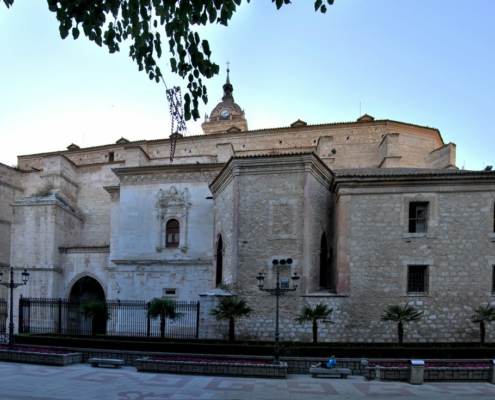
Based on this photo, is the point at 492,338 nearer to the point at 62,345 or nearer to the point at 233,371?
the point at 233,371

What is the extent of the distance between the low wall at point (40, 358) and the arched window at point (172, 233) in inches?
403

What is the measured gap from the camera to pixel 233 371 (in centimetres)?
1248

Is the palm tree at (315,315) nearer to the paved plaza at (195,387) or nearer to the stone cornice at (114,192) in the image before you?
the paved plaza at (195,387)

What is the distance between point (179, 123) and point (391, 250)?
21468 mm

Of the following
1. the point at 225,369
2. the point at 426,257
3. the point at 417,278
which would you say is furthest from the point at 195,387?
the point at 426,257

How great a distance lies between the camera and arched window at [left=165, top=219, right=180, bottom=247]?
24594 millimetres

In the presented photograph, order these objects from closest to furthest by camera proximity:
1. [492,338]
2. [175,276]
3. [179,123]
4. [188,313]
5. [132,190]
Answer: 1. [492,338]
2. [188,313]
3. [175,276]
4. [132,190]
5. [179,123]

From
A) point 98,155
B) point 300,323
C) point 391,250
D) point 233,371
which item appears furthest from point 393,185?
point 98,155

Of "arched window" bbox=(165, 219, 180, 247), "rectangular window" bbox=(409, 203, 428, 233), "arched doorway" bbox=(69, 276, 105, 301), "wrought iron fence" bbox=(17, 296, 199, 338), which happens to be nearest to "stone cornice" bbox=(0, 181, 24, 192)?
"arched doorway" bbox=(69, 276, 105, 301)

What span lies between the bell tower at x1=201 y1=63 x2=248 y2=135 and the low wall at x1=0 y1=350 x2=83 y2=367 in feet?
119

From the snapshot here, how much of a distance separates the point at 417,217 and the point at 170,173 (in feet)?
45.9

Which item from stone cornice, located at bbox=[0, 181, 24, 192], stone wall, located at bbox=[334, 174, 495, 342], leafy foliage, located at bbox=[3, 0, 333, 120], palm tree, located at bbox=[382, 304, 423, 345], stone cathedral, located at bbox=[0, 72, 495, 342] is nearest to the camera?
leafy foliage, located at bbox=[3, 0, 333, 120]

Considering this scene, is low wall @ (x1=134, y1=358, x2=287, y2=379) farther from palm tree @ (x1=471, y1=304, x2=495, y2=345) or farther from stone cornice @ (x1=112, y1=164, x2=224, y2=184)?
stone cornice @ (x1=112, y1=164, x2=224, y2=184)

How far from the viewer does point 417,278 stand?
16641 mm
